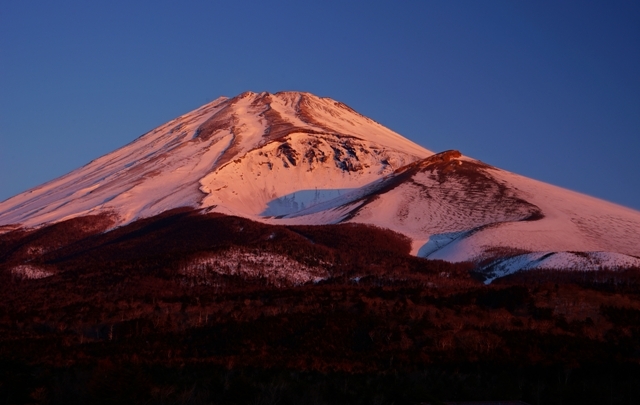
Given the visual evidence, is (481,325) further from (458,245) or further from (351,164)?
(351,164)

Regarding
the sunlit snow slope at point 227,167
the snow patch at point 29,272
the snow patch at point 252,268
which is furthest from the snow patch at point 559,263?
the snow patch at point 29,272

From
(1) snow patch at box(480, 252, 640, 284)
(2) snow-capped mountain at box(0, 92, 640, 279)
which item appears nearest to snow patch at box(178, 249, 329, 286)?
(1) snow patch at box(480, 252, 640, 284)

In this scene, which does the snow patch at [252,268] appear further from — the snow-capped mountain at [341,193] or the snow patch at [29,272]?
the snow-capped mountain at [341,193]

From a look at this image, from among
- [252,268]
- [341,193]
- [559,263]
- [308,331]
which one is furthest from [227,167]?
[308,331]

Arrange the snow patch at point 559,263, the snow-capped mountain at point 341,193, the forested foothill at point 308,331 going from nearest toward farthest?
the forested foothill at point 308,331 → the snow patch at point 559,263 → the snow-capped mountain at point 341,193

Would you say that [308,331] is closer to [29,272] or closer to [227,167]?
[29,272]

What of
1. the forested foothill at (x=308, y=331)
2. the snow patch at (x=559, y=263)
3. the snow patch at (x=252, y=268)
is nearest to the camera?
the forested foothill at (x=308, y=331)
